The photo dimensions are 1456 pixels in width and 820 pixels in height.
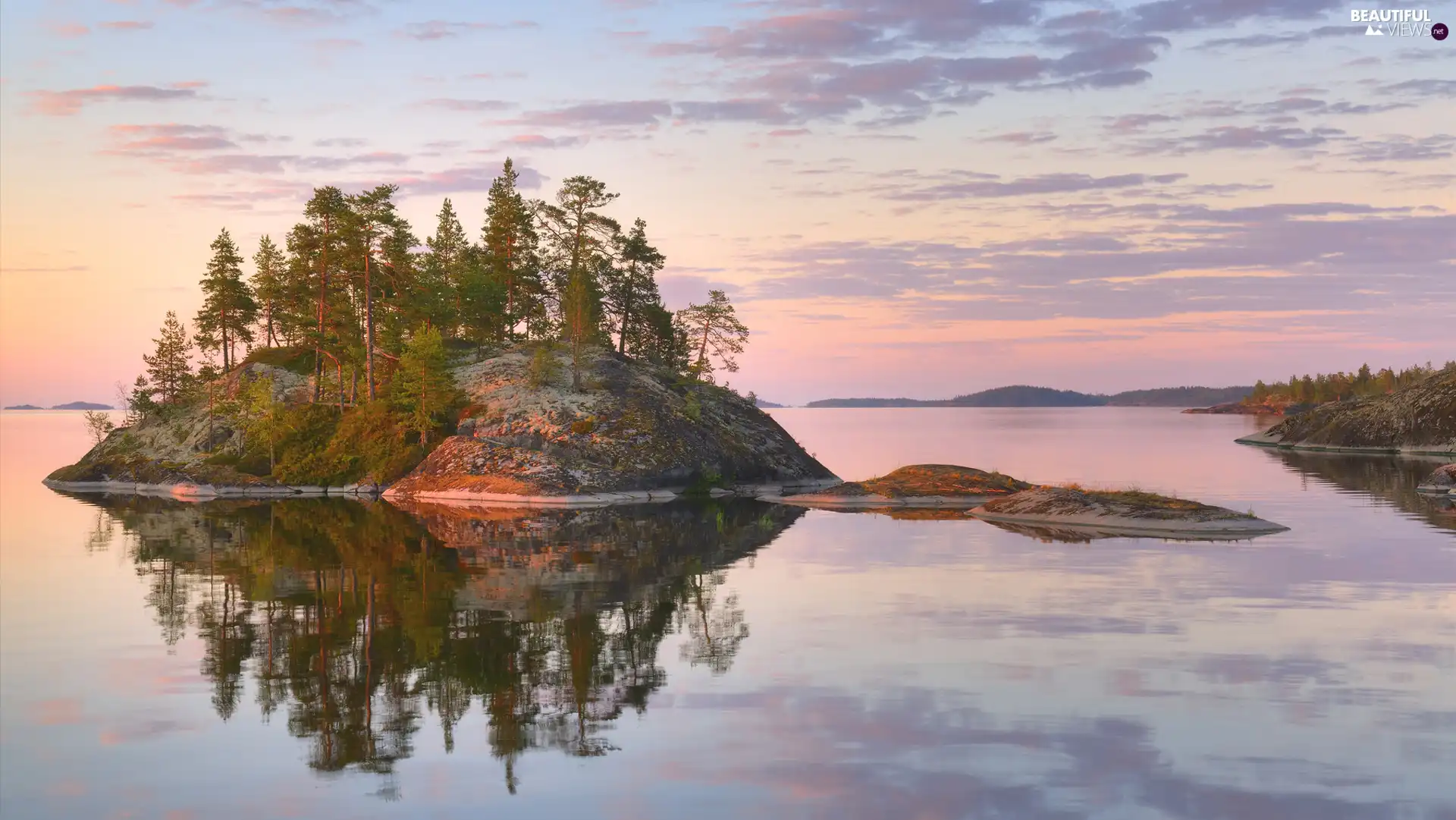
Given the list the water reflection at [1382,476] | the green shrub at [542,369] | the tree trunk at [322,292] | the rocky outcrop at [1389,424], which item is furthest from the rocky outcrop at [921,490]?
the rocky outcrop at [1389,424]

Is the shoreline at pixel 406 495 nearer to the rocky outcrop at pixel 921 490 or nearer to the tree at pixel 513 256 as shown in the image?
the rocky outcrop at pixel 921 490

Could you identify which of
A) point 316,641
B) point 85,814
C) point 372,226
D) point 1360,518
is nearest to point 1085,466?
point 1360,518

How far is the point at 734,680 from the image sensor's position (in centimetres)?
2191

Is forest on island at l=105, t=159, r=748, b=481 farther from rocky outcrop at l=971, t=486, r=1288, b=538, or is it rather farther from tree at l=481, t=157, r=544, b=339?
rocky outcrop at l=971, t=486, r=1288, b=538

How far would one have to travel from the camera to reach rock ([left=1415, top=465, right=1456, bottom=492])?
70688mm

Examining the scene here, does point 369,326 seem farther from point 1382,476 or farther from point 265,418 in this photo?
point 1382,476

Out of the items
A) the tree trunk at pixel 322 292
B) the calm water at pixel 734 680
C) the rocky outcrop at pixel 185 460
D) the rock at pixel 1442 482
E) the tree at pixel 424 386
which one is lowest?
the calm water at pixel 734 680

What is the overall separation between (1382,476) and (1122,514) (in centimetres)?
5011

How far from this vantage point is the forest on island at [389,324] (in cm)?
7994

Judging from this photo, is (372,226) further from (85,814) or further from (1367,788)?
(1367,788)

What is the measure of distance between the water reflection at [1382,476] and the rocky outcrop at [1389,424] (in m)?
4.66

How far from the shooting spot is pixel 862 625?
90.5ft

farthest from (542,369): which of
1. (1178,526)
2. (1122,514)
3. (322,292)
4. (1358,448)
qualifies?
(1358,448)

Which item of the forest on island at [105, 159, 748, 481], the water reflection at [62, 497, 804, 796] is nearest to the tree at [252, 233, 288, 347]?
the forest on island at [105, 159, 748, 481]
